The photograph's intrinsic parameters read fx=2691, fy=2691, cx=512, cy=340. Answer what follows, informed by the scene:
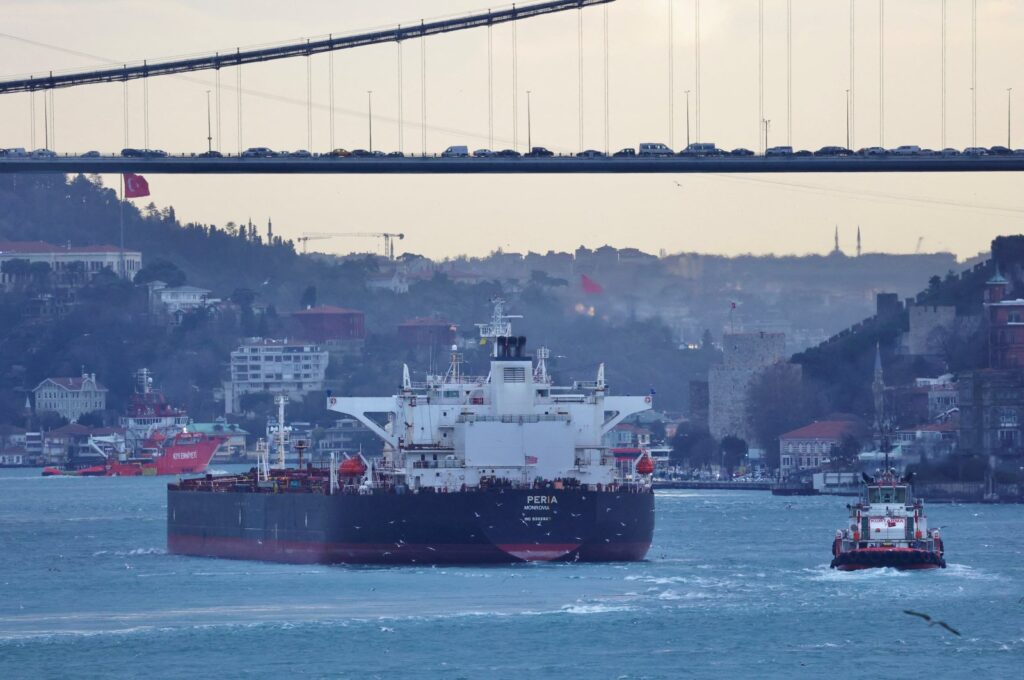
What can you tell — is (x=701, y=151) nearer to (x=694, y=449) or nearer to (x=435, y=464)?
(x=435, y=464)

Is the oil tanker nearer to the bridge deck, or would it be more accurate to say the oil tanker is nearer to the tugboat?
the bridge deck

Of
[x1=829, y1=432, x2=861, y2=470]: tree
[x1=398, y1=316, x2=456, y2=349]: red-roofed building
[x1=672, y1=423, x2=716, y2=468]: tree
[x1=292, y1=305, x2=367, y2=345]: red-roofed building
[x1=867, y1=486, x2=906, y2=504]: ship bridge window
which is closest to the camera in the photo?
[x1=867, y1=486, x2=906, y2=504]: ship bridge window

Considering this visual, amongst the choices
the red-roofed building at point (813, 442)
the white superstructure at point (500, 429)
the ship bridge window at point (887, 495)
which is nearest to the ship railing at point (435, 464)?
the white superstructure at point (500, 429)

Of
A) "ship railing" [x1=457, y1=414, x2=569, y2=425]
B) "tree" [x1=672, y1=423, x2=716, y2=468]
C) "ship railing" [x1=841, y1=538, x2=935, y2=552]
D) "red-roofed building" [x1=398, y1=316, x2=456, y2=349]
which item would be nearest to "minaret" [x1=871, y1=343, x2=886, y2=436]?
"tree" [x1=672, y1=423, x2=716, y2=468]

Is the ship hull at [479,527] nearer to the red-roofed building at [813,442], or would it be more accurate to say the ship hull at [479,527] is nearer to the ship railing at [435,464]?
the ship railing at [435,464]

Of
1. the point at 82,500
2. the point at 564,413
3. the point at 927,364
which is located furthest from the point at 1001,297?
the point at 564,413

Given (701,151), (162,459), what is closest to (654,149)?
(701,151)

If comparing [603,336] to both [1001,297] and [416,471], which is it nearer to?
[1001,297]
